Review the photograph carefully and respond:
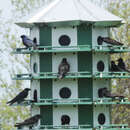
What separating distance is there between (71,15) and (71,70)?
1.25 metres

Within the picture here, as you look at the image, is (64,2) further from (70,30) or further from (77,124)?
(77,124)

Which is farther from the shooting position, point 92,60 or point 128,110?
point 128,110

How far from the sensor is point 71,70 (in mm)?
18641

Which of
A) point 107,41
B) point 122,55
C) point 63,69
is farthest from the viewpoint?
point 122,55

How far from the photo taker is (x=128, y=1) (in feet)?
87.8

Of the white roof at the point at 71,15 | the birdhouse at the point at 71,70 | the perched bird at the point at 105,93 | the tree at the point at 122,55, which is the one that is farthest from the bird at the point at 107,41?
the tree at the point at 122,55

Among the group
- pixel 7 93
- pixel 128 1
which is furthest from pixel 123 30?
pixel 7 93

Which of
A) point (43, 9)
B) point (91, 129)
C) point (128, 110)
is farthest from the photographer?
point (128, 110)

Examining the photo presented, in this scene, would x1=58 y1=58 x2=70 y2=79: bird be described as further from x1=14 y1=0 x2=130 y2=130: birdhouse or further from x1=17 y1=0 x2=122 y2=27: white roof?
x1=17 y1=0 x2=122 y2=27: white roof

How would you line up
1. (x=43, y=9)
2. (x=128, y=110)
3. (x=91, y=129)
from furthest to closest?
(x=128, y=110) → (x=43, y=9) → (x=91, y=129)

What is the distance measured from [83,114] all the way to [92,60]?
4.09 ft

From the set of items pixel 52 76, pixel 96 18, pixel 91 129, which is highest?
pixel 96 18

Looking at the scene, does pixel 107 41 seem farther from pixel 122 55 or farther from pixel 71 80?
pixel 122 55

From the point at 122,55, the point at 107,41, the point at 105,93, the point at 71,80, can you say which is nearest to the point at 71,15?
the point at 107,41
